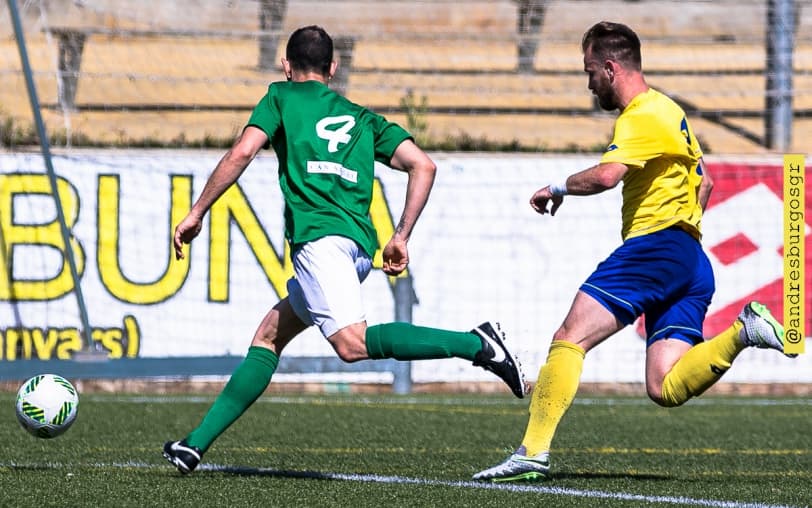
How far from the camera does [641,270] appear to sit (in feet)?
19.5

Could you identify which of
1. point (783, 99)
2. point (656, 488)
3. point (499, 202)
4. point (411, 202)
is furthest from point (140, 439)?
→ point (783, 99)

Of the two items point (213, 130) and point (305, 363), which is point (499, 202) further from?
point (213, 130)

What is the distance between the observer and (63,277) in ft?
40.1

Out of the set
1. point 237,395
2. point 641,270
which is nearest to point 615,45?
point 641,270

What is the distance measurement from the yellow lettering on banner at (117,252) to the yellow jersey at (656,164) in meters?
6.85

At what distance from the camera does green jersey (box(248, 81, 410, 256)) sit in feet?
19.1

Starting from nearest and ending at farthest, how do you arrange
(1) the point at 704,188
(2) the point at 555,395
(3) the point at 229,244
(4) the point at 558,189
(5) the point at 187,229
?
1. (5) the point at 187,229
2. (4) the point at 558,189
3. (2) the point at 555,395
4. (1) the point at 704,188
5. (3) the point at 229,244

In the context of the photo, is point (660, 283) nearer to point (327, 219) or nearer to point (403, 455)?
point (327, 219)

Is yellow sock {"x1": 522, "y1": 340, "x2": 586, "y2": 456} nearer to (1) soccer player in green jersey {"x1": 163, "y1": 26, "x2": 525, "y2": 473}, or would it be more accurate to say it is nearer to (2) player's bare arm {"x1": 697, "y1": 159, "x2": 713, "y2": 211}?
(1) soccer player in green jersey {"x1": 163, "y1": 26, "x2": 525, "y2": 473}

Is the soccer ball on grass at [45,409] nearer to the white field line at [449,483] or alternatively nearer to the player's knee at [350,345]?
the white field line at [449,483]

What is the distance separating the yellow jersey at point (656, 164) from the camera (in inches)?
233

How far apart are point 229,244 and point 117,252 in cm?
95

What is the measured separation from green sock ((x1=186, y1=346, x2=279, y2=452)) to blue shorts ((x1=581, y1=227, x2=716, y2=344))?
4.53 ft

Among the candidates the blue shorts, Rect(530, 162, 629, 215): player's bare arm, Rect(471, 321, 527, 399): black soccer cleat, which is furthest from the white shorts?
the blue shorts
